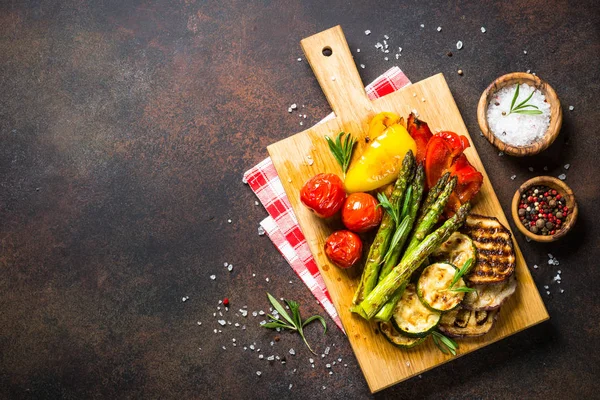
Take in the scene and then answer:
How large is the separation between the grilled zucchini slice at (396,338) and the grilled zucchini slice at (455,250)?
0.55m

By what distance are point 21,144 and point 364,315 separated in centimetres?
305

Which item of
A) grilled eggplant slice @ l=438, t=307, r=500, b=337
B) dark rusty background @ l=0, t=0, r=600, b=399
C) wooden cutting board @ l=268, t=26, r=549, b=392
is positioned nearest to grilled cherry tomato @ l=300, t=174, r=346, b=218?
wooden cutting board @ l=268, t=26, r=549, b=392

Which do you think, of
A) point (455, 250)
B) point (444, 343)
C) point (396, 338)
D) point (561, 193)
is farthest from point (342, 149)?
point (561, 193)

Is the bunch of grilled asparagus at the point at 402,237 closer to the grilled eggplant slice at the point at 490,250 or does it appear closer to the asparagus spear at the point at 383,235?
the asparagus spear at the point at 383,235

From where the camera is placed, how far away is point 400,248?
12.3ft

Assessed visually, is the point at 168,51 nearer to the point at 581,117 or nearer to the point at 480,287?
the point at 480,287

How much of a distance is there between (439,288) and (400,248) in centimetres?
37

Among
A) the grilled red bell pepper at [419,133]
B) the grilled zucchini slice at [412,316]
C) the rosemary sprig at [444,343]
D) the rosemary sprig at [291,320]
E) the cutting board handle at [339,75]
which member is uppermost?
the cutting board handle at [339,75]

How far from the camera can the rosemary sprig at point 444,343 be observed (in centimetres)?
373

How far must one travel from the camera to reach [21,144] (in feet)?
14.4

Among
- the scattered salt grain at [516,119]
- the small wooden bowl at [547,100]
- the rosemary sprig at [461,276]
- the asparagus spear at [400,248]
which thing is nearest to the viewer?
the rosemary sprig at [461,276]

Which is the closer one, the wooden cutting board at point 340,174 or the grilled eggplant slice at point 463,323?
the grilled eggplant slice at point 463,323

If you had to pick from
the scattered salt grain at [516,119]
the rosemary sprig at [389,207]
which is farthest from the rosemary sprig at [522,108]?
the rosemary sprig at [389,207]

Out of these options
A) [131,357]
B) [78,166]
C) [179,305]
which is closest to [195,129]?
[78,166]
